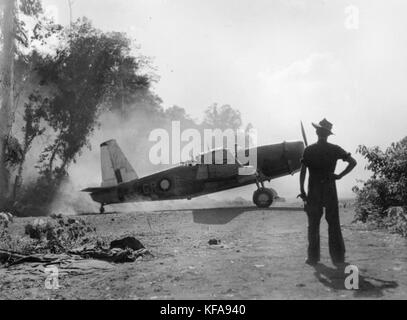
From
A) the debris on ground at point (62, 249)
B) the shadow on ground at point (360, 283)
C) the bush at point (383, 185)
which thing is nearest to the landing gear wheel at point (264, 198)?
the bush at point (383, 185)

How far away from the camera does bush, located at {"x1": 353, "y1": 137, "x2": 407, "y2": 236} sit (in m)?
11.1

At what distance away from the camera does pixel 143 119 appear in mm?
43062

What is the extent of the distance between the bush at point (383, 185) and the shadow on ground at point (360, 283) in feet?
16.6

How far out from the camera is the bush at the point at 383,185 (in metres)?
11.1

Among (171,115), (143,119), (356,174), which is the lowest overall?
(356,174)

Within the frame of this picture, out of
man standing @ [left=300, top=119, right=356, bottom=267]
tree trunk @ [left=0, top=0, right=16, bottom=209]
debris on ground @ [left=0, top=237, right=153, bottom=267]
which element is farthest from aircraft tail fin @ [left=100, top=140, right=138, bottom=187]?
man standing @ [left=300, top=119, right=356, bottom=267]

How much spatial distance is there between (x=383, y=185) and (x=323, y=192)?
5.69m

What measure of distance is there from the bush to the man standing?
440cm

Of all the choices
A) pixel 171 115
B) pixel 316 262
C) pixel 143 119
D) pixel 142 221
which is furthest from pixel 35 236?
pixel 171 115

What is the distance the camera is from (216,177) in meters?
16.7

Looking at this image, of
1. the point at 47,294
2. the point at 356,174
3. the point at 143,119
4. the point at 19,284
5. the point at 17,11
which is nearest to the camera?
the point at 47,294

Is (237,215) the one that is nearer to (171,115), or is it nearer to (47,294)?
(47,294)

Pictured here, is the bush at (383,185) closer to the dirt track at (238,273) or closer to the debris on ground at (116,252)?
the dirt track at (238,273)
